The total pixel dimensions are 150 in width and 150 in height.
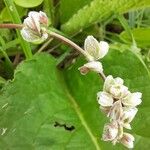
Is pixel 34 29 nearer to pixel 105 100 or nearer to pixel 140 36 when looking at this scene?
pixel 105 100

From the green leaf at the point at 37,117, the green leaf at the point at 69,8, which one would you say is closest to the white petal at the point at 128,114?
the green leaf at the point at 37,117

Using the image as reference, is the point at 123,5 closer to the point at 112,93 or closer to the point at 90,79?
the point at 90,79

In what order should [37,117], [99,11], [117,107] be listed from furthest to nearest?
[99,11], [37,117], [117,107]

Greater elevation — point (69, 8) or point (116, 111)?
point (116, 111)

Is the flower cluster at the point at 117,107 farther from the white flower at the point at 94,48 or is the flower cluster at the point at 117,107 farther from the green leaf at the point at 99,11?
the green leaf at the point at 99,11

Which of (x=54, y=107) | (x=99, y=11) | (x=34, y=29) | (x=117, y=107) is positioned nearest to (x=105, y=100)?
(x=117, y=107)

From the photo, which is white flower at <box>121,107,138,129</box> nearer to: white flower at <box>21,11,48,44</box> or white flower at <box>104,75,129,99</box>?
white flower at <box>104,75,129,99</box>
